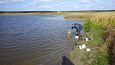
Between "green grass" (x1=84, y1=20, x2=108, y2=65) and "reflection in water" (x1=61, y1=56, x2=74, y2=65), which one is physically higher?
"green grass" (x1=84, y1=20, x2=108, y2=65)

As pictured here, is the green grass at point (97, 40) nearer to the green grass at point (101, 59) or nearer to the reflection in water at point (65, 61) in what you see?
the green grass at point (101, 59)

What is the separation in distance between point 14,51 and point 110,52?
736cm

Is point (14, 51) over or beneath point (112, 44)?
beneath

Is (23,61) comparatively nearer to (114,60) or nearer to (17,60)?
(17,60)

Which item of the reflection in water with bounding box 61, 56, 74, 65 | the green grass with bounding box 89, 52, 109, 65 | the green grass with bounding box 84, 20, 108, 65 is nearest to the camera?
the green grass with bounding box 89, 52, 109, 65

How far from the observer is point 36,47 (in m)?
16.6

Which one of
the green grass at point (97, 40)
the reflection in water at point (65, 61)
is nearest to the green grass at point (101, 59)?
the green grass at point (97, 40)

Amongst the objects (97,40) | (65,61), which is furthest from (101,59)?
(97,40)

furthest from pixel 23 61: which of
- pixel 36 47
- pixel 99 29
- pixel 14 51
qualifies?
pixel 99 29

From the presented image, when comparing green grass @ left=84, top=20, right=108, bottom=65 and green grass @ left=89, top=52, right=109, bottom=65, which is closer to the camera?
green grass @ left=89, top=52, right=109, bottom=65

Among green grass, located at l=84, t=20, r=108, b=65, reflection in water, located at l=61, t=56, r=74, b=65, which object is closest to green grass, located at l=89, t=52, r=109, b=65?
green grass, located at l=84, t=20, r=108, b=65

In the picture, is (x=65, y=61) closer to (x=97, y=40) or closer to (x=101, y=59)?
(x=101, y=59)

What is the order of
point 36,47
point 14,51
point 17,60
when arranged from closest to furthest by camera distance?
point 17,60, point 14,51, point 36,47

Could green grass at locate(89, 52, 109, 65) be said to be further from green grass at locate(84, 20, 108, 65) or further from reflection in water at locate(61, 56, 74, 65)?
reflection in water at locate(61, 56, 74, 65)
